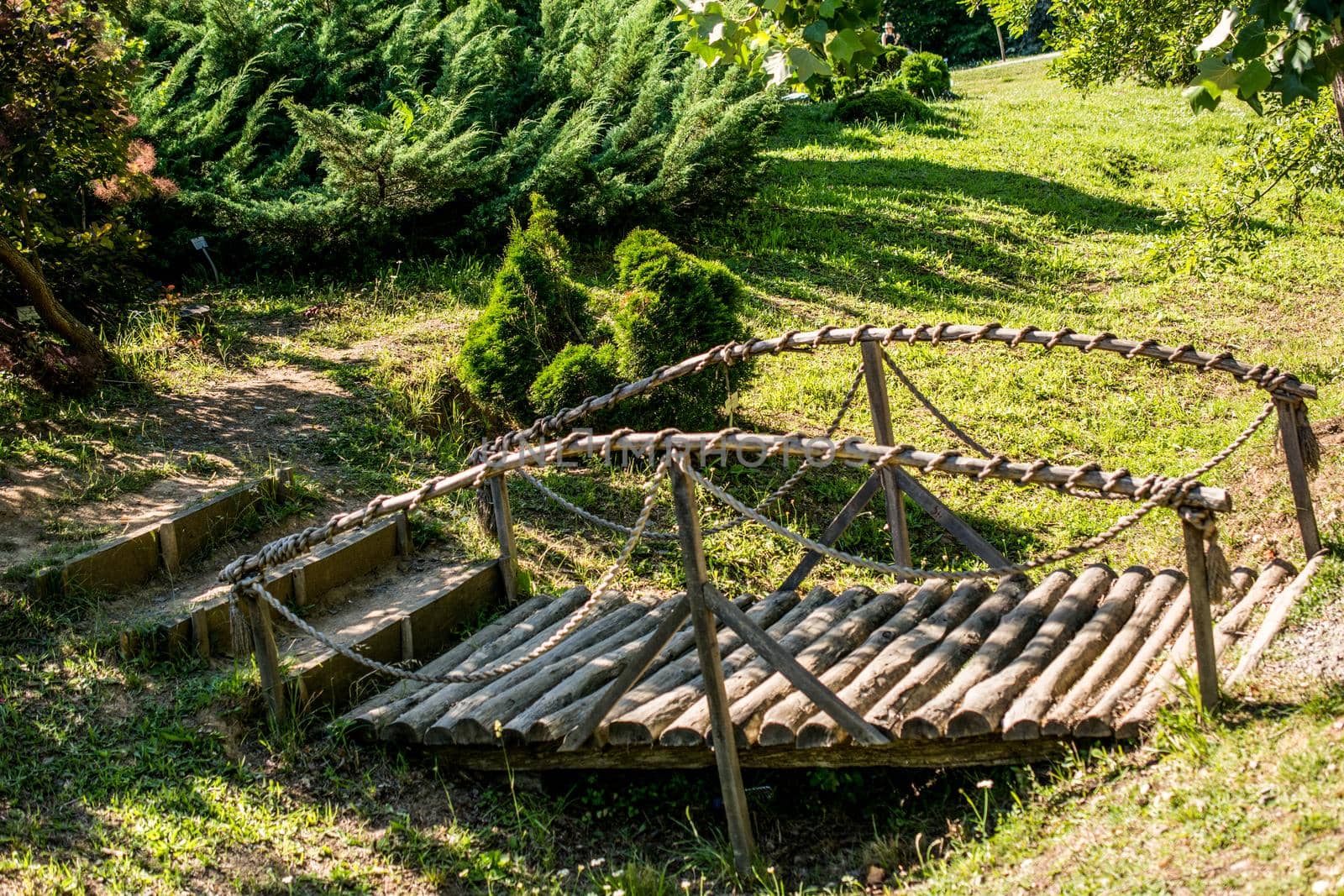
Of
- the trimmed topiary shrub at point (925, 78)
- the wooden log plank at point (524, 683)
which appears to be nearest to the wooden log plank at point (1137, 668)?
the wooden log plank at point (524, 683)

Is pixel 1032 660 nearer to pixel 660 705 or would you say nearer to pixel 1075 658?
pixel 1075 658

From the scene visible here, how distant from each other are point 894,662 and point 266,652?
286cm

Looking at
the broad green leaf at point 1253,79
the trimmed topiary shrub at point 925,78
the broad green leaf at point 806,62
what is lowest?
the broad green leaf at point 1253,79

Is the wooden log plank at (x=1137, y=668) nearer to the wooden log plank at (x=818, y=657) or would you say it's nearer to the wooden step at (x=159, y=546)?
the wooden log plank at (x=818, y=657)

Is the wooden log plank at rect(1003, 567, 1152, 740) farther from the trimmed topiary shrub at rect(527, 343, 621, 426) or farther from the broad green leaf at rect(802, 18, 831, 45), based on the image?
the trimmed topiary shrub at rect(527, 343, 621, 426)

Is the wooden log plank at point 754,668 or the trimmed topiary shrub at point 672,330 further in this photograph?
the trimmed topiary shrub at point 672,330

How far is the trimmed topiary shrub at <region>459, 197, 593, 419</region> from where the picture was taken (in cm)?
813

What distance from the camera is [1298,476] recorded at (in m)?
5.58

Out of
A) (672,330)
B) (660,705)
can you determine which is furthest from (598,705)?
(672,330)

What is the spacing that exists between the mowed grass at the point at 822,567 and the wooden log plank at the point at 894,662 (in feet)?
1.72

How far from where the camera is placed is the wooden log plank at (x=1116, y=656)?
14.3 feet

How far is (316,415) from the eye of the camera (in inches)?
313

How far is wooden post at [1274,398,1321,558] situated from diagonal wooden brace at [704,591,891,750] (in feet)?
8.51

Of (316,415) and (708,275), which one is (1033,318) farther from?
(316,415)
